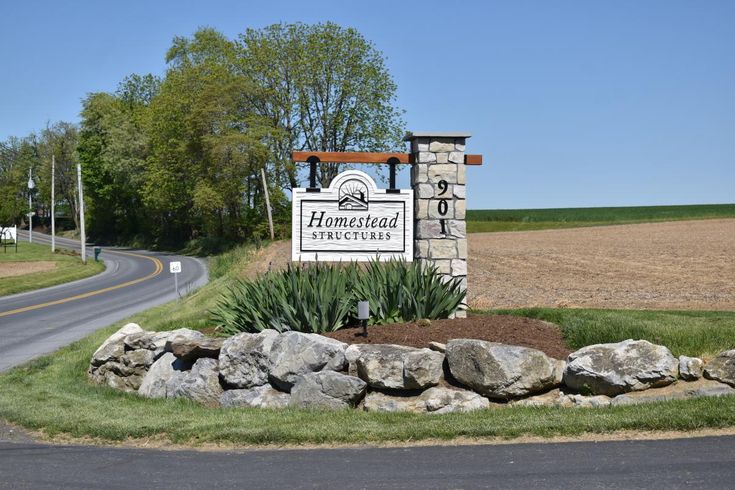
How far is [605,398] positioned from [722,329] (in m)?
2.82

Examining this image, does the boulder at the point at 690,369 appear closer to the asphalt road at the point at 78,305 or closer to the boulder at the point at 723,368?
the boulder at the point at 723,368

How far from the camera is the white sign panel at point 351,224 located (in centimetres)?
1374

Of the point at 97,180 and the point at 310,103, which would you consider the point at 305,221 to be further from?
the point at 97,180

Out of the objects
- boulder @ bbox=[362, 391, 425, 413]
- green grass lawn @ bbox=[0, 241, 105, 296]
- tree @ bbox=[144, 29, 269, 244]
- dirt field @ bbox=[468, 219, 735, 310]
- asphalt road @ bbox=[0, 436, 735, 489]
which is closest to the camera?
asphalt road @ bbox=[0, 436, 735, 489]

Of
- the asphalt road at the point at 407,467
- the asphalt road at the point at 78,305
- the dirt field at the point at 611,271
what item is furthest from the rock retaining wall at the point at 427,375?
the asphalt road at the point at 78,305

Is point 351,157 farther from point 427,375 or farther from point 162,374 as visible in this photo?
point 427,375

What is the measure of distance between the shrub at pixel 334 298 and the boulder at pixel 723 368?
13.5ft

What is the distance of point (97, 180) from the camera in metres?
92.3

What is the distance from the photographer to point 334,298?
40.2ft

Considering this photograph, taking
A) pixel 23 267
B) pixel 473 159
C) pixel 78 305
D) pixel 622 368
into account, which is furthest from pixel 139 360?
pixel 23 267

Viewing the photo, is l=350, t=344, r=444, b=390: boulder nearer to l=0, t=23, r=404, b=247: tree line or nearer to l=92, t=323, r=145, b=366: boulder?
l=92, t=323, r=145, b=366: boulder

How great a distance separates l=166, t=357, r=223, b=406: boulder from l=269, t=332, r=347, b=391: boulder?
35.1 inches

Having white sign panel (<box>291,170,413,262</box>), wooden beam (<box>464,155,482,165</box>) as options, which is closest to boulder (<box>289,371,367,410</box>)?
white sign panel (<box>291,170,413,262</box>)

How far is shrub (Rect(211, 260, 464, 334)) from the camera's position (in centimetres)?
1218
